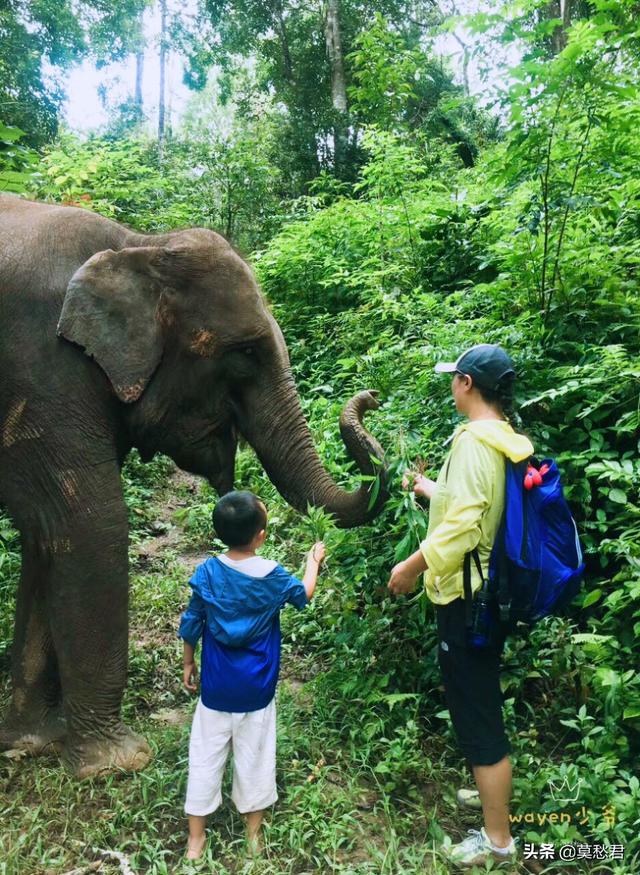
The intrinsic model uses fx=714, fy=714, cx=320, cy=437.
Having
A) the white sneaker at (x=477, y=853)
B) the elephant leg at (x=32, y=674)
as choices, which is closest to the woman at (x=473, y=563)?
the white sneaker at (x=477, y=853)

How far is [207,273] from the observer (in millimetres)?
3697

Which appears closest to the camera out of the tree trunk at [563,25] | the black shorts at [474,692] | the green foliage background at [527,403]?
the black shorts at [474,692]

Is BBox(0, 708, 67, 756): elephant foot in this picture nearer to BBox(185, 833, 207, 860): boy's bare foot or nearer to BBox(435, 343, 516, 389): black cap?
BBox(185, 833, 207, 860): boy's bare foot

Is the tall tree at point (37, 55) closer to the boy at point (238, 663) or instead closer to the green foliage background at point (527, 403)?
the green foliage background at point (527, 403)

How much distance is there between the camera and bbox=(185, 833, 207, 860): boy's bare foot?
9.15 ft

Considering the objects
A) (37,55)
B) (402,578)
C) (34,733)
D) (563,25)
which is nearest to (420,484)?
(402,578)

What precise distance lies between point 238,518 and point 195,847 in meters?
1.31

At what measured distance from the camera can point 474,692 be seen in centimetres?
271

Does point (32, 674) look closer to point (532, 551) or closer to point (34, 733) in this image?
point (34, 733)

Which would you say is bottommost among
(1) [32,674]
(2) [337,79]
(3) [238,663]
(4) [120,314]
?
(1) [32,674]

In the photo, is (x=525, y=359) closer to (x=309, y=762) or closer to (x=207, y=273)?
(x=207, y=273)

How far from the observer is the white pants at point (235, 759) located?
282cm

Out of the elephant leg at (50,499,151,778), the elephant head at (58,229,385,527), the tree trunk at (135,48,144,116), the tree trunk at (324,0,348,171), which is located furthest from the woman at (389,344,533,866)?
the tree trunk at (135,48,144,116)

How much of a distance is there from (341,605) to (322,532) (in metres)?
0.80
